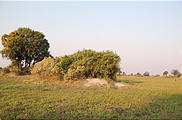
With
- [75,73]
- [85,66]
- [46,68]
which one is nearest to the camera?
[75,73]

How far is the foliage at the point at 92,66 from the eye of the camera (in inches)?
760

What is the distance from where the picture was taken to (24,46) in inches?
1235

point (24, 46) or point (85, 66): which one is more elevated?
point (24, 46)

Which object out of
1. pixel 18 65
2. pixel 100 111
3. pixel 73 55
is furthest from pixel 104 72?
pixel 18 65

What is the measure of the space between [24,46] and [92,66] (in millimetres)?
17653

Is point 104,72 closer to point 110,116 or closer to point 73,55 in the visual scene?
point 73,55

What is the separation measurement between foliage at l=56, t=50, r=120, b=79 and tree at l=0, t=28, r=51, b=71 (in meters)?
13.8

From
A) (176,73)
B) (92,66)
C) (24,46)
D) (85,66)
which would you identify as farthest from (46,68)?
(176,73)

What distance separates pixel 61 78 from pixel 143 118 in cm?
1536

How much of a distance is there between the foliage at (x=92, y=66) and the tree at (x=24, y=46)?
45.3 ft

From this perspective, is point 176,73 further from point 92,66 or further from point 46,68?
point 46,68

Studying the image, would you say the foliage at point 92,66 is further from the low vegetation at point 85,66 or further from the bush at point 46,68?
the bush at point 46,68

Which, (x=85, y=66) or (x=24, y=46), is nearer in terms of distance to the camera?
(x=85, y=66)

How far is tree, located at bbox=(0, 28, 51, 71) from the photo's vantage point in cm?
3047
